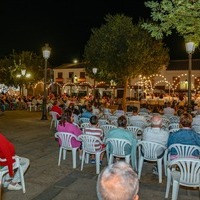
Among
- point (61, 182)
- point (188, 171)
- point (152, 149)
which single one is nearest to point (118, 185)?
point (188, 171)

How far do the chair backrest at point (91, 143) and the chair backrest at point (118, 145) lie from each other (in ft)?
0.79

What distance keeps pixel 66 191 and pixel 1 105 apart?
17.0 m

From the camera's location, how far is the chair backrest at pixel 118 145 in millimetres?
6293

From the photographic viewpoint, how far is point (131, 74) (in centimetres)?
2489

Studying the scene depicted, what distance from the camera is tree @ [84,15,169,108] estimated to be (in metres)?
24.6

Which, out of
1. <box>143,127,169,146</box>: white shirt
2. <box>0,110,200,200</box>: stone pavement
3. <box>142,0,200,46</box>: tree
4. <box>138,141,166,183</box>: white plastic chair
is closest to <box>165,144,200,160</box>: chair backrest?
<box>138,141,166,183</box>: white plastic chair

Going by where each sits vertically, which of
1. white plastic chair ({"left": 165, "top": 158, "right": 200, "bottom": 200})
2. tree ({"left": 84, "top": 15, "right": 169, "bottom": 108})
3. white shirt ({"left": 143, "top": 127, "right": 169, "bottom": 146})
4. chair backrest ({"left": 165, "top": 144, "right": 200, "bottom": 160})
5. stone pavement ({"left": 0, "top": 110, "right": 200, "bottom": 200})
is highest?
tree ({"left": 84, "top": 15, "right": 169, "bottom": 108})

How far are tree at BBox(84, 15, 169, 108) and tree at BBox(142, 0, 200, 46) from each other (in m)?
15.6

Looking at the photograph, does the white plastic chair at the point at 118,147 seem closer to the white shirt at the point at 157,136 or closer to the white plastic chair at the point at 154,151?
the white plastic chair at the point at 154,151

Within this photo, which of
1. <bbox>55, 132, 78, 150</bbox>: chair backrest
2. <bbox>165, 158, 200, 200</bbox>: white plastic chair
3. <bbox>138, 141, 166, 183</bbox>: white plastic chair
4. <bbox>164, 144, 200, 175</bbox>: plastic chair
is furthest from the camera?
<bbox>55, 132, 78, 150</bbox>: chair backrest

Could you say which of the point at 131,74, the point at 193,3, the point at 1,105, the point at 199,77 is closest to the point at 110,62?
the point at 131,74

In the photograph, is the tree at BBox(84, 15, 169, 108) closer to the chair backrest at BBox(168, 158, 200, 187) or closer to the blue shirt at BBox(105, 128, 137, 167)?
the blue shirt at BBox(105, 128, 137, 167)

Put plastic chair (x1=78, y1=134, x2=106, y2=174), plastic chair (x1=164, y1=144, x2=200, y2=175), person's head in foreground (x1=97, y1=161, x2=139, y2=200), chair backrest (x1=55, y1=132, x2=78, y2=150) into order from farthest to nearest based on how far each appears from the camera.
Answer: chair backrest (x1=55, y1=132, x2=78, y2=150) < plastic chair (x1=78, y1=134, x2=106, y2=174) < plastic chair (x1=164, y1=144, x2=200, y2=175) < person's head in foreground (x1=97, y1=161, x2=139, y2=200)

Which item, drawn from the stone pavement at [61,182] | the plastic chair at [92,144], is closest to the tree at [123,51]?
the stone pavement at [61,182]
